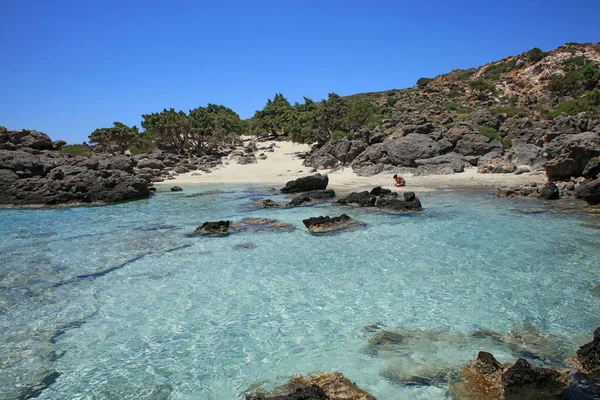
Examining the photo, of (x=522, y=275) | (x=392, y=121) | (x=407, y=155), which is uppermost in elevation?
(x=392, y=121)

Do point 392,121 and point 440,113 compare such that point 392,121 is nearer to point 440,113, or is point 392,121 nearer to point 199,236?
point 440,113

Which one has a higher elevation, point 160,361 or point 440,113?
point 440,113

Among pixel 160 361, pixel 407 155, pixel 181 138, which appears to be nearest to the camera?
pixel 160 361

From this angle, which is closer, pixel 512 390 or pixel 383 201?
pixel 512 390

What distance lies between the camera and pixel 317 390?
15.5 feet

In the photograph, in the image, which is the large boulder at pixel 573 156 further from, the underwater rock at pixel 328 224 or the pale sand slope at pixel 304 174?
the underwater rock at pixel 328 224

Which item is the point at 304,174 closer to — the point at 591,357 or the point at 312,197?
the point at 312,197

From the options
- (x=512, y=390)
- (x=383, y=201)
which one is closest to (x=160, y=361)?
(x=512, y=390)

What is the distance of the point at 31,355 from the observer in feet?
20.5

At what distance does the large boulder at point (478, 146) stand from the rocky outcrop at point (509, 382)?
2749 centimetres

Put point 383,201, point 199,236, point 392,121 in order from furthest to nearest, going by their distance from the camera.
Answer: point 392,121
point 383,201
point 199,236

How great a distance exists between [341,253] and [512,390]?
7002mm

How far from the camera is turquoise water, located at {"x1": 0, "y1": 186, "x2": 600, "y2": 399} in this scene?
5688 millimetres

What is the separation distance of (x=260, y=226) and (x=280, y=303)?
7.47m
